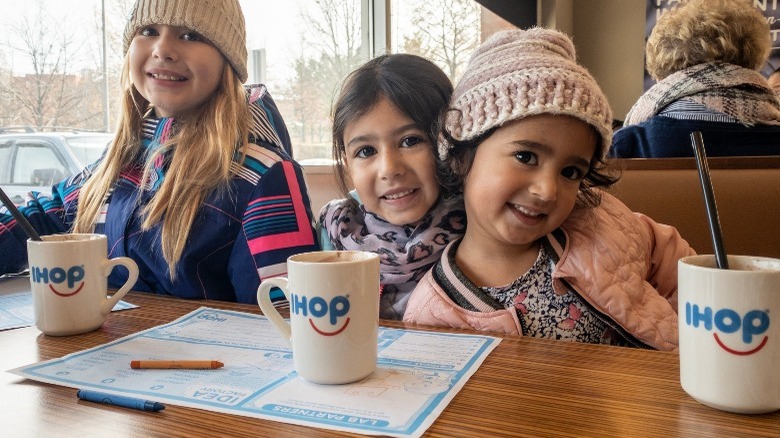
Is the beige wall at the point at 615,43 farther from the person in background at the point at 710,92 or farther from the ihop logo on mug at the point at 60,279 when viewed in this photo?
the ihop logo on mug at the point at 60,279

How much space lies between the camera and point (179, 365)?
0.68 metres

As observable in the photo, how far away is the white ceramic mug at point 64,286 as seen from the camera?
0.82 m

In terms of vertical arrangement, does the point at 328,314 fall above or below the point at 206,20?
below

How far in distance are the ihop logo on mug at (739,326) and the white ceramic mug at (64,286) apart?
72cm

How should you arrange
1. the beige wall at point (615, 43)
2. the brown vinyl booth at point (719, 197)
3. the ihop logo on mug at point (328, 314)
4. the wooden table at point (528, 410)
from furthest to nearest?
the beige wall at point (615, 43) → the brown vinyl booth at point (719, 197) → the ihop logo on mug at point (328, 314) → the wooden table at point (528, 410)

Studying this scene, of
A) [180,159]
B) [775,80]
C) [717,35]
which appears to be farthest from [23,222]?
[775,80]

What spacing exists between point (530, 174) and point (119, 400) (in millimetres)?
618

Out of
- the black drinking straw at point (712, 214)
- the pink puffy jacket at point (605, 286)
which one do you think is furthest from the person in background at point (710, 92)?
the black drinking straw at point (712, 214)

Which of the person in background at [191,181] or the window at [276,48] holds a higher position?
the window at [276,48]

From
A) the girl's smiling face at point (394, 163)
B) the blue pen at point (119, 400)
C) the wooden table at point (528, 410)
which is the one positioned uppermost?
the girl's smiling face at point (394, 163)

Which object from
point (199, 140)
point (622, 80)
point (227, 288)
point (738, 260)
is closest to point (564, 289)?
point (738, 260)

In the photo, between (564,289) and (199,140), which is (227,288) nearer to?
(199,140)

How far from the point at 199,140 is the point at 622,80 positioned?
147 inches

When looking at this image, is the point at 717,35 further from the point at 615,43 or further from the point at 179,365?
the point at 615,43
